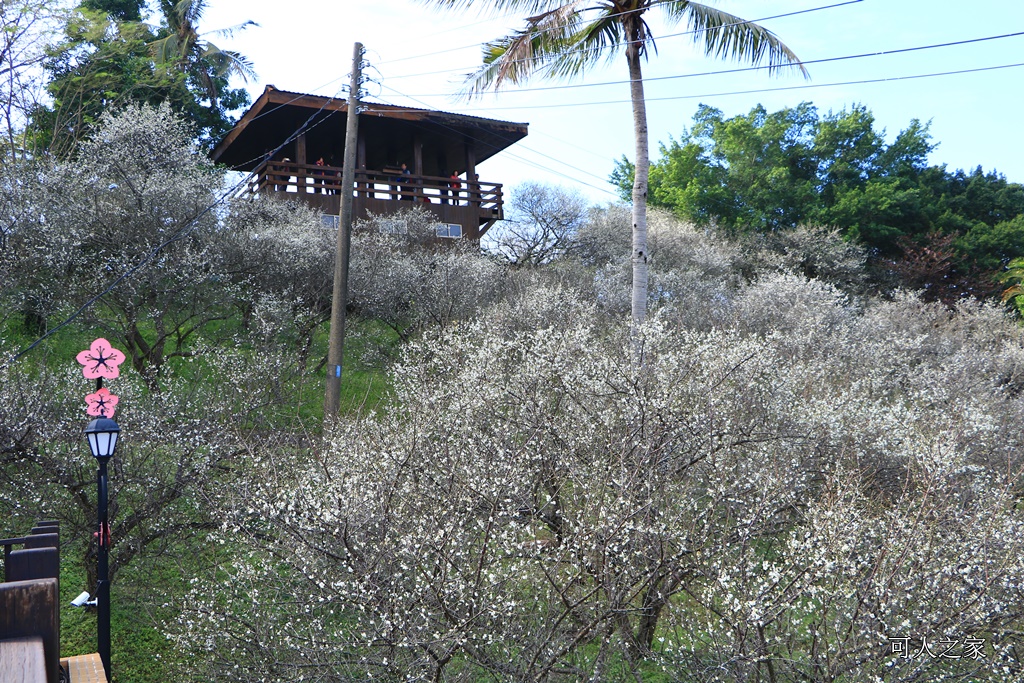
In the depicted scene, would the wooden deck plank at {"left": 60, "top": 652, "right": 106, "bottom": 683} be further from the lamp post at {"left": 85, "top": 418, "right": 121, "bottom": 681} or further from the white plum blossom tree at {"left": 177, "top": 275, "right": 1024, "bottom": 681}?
the lamp post at {"left": 85, "top": 418, "right": 121, "bottom": 681}

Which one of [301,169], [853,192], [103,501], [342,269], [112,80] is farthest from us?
[853,192]

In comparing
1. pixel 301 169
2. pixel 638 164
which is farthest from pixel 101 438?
pixel 301 169

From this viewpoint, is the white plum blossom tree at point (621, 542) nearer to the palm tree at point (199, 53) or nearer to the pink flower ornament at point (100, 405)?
the pink flower ornament at point (100, 405)

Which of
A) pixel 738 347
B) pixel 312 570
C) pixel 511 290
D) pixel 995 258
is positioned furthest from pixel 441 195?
pixel 995 258

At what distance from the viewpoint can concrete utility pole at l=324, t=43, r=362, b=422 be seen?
12.8 meters

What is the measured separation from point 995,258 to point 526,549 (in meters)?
31.2

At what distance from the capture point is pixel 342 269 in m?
13.0

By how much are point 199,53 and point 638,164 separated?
842 inches

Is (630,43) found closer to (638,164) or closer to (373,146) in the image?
(638,164)

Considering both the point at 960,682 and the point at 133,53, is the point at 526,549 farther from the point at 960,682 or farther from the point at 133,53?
the point at 133,53

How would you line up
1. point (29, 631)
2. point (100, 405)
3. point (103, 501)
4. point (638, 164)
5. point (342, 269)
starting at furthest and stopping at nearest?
1. point (638, 164)
2. point (342, 269)
3. point (100, 405)
4. point (103, 501)
5. point (29, 631)

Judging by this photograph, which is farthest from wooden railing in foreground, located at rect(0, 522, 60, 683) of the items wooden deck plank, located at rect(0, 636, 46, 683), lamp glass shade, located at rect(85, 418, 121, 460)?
lamp glass shade, located at rect(85, 418, 121, 460)

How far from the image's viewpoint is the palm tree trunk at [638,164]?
1358 centimetres

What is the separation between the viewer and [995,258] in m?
31.0
